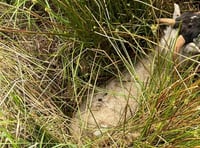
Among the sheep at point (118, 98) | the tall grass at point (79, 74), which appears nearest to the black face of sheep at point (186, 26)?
the sheep at point (118, 98)

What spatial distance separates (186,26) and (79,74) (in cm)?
60

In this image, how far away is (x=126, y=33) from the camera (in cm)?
248

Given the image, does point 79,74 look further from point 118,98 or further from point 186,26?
point 186,26

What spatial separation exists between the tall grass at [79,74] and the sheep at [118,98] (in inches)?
1.9

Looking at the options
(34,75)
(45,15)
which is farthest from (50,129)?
(45,15)

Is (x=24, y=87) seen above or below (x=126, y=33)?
below

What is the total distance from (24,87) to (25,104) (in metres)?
0.10

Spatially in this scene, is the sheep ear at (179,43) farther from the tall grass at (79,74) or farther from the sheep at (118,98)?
the tall grass at (79,74)

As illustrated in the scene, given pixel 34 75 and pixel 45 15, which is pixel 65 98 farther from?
pixel 45 15

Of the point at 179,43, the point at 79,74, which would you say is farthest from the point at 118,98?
the point at 179,43

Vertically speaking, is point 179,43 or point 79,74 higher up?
point 179,43

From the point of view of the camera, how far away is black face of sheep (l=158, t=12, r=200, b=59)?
8.09 feet

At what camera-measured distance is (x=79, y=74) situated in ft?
8.83

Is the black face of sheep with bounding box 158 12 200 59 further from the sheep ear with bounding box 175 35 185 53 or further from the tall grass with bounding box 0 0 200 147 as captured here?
the tall grass with bounding box 0 0 200 147
